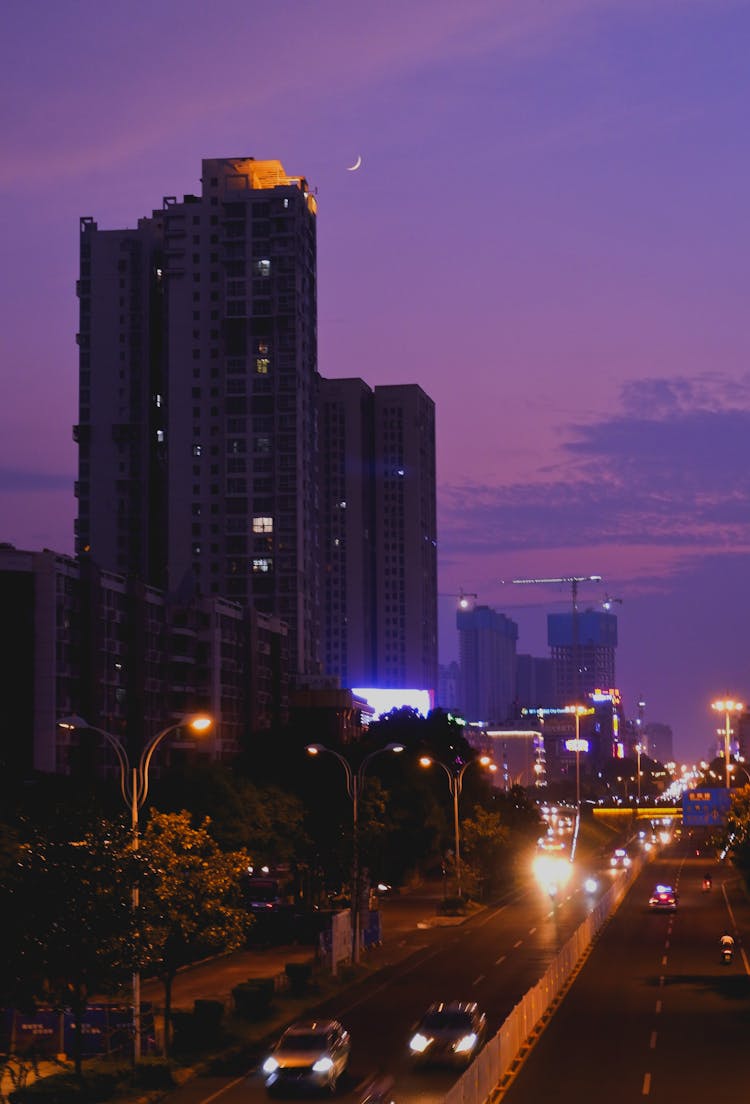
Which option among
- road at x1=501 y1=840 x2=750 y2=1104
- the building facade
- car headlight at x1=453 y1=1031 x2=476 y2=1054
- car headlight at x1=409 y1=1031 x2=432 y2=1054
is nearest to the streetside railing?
road at x1=501 y1=840 x2=750 y2=1104

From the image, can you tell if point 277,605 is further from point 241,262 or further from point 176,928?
point 176,928

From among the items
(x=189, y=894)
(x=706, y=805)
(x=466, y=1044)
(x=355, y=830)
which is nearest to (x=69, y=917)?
(x=189, y=894)

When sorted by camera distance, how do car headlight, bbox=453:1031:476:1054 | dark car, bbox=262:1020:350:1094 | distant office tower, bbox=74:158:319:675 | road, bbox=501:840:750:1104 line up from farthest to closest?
distant office tower, bbox=74:158:319:675 → car headlight, bbox=453:1031:476:1054 → road, bbox=501:840:750:1104 → dark car, bbox=262:1020:350:1094

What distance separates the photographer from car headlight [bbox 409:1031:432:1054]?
119ft

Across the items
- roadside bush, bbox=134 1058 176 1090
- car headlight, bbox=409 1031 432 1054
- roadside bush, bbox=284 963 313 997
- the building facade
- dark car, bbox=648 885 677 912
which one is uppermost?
the building facade

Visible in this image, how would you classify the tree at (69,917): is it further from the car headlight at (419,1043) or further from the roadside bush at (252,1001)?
the roadside bush at (252,1001)

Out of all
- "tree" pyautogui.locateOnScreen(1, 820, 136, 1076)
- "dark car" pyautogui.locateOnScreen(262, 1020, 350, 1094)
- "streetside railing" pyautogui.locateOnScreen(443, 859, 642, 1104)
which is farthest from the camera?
"dark car" pyautogui.locateOnScreen(262, 1020, 350, 1094)

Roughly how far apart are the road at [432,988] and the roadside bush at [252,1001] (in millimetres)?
2540

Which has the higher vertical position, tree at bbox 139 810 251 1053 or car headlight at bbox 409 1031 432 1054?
tree at bbox 139 810 251 1053

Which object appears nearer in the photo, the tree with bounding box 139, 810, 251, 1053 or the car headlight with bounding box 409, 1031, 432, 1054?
the car headlight with bounding box 409, 1031, 432, 1054

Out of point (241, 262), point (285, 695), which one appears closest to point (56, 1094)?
point (285, 695)

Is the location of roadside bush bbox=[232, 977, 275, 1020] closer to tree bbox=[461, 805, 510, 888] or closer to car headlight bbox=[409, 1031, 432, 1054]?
car headlight bbox=[409, 1031, 432, 1054]

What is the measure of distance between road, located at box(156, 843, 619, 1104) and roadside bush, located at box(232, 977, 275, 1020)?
2540 millimetres

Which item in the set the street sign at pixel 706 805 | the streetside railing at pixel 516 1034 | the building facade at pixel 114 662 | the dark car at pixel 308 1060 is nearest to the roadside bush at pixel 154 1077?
the dark car at pixel 308 1060
